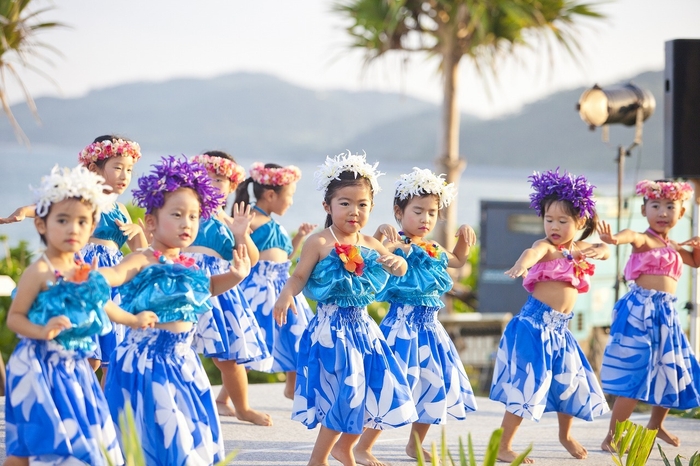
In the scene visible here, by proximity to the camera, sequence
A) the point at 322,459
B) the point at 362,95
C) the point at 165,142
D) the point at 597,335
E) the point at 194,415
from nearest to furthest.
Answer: the point at 194,415 < the point at 322,459 < the point at 597,335 < the point at 165,142 < the point at 362,95

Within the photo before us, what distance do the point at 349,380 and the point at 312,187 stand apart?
2737cm

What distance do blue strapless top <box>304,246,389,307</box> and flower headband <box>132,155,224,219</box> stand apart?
60 centimetres

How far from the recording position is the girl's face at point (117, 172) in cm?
457

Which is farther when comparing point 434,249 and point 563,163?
point 563,163

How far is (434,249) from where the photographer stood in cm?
451

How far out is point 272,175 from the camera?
5.49 meters

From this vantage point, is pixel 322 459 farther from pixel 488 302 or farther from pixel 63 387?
pixel 488 302

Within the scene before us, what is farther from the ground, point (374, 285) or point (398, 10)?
point (398, 10)

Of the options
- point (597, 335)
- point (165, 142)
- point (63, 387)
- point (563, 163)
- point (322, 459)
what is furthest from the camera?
point (165, 142)

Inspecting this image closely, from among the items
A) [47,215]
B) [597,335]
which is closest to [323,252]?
[47,215]

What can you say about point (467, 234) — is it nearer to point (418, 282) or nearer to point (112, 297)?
point (418, 282)

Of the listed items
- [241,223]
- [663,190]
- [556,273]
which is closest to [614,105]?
[663,190]

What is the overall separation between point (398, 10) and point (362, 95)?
195 ft

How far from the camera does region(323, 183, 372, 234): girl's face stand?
4.09 m
